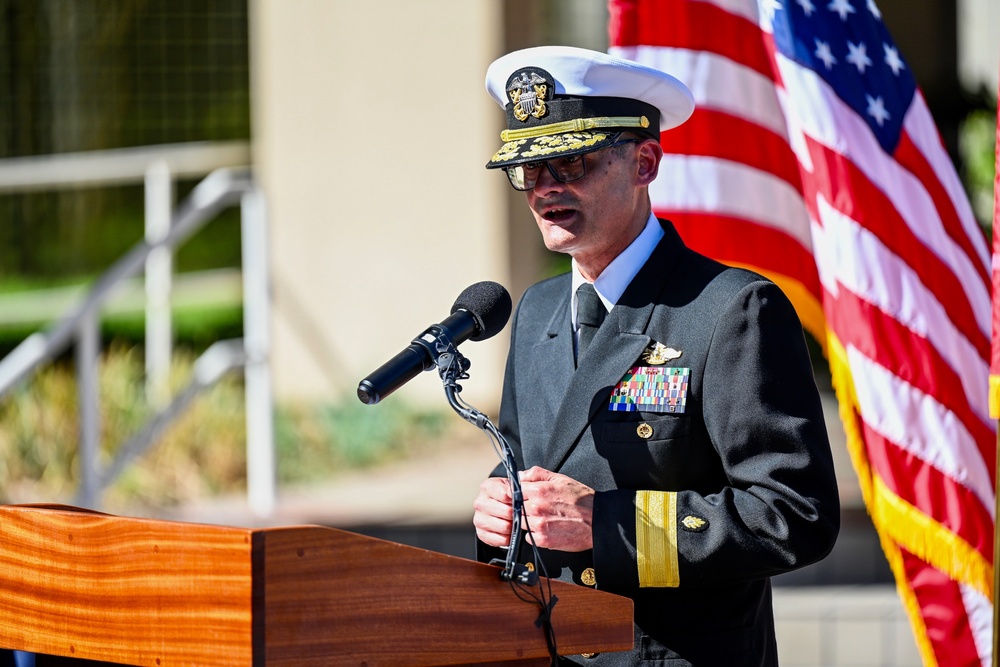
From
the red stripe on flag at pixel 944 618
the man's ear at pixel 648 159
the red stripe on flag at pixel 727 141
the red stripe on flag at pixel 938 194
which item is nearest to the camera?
the man's ear at pixel 648 159

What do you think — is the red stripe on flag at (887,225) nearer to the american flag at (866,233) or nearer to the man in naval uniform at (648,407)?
the american flag at (866,233)

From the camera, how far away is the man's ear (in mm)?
2357

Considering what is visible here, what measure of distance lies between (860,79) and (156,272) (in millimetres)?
5318

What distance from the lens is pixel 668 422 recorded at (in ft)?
7.36

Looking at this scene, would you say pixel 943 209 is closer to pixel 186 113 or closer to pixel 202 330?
pixel 202 330

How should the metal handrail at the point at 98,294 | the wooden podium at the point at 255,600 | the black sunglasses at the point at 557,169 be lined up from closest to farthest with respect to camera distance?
the wooden podium at the point at 255,600
the black sunglasses at the point at 557,169
the metal handrail at the point at 98,294

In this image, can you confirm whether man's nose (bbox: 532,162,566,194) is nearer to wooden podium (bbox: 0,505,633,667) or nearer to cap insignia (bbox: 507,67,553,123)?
cap insignia (bbox: 507,67,553,123)

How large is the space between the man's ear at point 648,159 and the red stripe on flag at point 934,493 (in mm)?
1207

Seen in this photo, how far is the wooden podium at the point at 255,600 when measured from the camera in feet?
5.25

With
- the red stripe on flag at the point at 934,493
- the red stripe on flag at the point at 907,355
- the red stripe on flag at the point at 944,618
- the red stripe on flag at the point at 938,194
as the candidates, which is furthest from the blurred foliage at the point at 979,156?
the red stripe on flag at the point at 944,618

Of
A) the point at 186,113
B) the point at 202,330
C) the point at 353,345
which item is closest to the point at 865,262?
the point at 353,345

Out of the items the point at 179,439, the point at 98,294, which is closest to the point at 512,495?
the point at 98,294

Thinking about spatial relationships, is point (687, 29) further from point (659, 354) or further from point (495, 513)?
point (495, 513)

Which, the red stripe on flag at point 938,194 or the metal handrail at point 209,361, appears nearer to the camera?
the red stripe on flag at point 938,194
